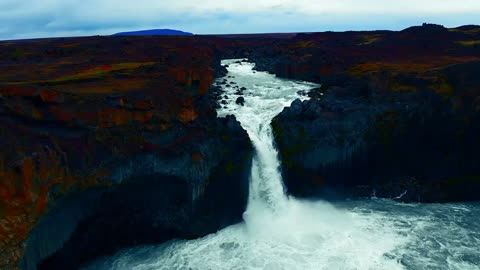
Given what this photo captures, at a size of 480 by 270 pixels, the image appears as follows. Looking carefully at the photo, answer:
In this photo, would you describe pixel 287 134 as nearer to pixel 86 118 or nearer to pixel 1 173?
pixel 86 118

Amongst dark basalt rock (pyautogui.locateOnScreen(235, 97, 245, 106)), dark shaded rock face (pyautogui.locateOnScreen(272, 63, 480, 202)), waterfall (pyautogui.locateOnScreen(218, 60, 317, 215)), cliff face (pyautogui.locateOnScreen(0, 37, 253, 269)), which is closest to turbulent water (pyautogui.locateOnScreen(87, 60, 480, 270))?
waterfall (pyautogui.locateOnScreen(218, 60, 317, 215))

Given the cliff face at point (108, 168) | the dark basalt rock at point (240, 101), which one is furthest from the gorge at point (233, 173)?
the dark basalt rock at point (240, 101)

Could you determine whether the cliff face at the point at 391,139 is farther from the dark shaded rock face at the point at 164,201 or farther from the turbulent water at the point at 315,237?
the dark shaded rock face at the point at 164,201

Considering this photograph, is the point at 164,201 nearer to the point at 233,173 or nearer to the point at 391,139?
the point at 233,173

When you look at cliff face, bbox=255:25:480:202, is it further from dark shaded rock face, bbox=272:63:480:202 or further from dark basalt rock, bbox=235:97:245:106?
dark basalt rock, bbox=235:97:245:106

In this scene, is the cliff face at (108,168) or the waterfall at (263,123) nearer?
the cliff face at (108,168)

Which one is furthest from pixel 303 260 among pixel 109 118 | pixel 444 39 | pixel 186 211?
pixel 444 39
